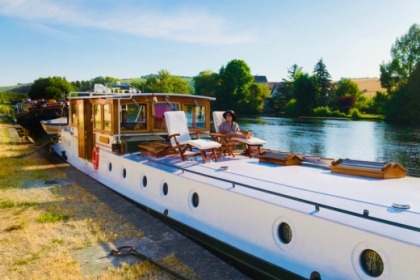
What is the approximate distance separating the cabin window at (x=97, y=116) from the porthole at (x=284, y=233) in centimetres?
635

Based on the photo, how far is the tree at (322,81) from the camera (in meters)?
68.5

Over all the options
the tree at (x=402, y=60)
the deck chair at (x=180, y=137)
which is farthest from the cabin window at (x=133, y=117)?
the tree at (x=402, y=60)

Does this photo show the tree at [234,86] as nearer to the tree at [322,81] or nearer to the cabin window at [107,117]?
the tree at [322,81]

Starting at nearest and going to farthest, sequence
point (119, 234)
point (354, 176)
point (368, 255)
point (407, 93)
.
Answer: point (368, 255) → point (354, 176) → point (119, 234) → point (407, 93)

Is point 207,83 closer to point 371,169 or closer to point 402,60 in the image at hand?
point 402,60

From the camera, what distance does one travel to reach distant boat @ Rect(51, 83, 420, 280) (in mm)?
3764

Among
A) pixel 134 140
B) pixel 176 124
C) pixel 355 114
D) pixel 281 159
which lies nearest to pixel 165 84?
pixel 355 114

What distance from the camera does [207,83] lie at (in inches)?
2790

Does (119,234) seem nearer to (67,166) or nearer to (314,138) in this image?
(67,166)

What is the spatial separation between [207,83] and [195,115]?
6177 cm

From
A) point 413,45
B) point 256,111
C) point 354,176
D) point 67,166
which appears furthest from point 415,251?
point 256,111

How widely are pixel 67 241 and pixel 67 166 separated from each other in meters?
7.30

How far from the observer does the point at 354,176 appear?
567 centimetres

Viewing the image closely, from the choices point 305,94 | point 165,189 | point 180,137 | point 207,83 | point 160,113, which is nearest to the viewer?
point 165,189
